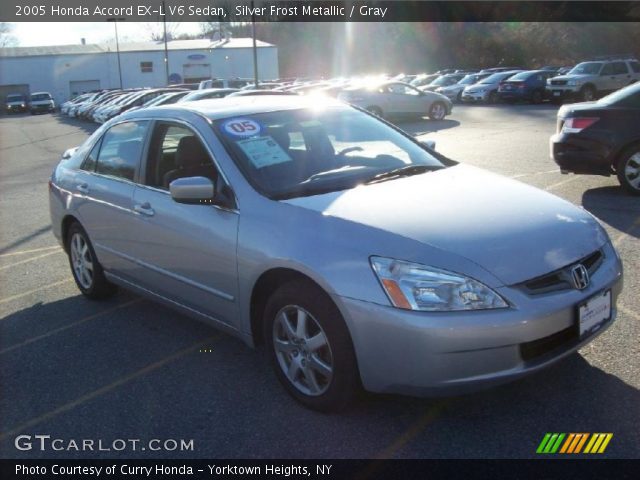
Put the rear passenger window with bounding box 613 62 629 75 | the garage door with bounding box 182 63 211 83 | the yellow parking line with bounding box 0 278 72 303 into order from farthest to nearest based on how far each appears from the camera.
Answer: the garage door with bounding box 182 63 211 83 → the rear passenger window with bounding box 613 62 629 75 → the yellow parking line with bounding box 0 278 72 303

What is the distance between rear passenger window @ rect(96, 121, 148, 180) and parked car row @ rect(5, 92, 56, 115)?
54.5 m

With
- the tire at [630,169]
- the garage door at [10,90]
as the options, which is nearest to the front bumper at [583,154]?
the tire at [630,169]

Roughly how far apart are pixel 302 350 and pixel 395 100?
19.2m

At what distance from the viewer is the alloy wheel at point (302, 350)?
3.26 metres

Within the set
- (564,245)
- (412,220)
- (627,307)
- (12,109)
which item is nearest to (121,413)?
(412,220)

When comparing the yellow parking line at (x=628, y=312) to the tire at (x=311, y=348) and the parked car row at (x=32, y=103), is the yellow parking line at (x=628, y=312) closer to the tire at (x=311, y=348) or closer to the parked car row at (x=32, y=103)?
the tire at (x=311, y=348)

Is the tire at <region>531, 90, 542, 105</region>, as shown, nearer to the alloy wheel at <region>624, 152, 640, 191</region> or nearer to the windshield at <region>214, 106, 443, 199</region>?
the alloy wheel at <region>624, 152, 640, 191</region>

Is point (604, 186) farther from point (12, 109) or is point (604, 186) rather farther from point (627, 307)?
point (12, 109)

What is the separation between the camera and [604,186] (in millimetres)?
8711

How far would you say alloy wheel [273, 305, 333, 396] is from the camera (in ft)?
10.7

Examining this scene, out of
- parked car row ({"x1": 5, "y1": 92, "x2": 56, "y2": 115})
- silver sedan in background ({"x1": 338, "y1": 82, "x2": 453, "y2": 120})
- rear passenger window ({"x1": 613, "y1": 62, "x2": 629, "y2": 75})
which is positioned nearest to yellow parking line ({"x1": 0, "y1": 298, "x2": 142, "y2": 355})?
silver sedan in background ({"x1": 338, "y1": 82, "x2": 453, "y2": 120})

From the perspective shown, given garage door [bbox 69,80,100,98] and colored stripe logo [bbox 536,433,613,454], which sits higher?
garage door [bbox 69,80,100,98]

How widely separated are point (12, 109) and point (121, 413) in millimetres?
59079

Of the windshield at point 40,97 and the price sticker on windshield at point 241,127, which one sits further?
the windshield at point 40,97
